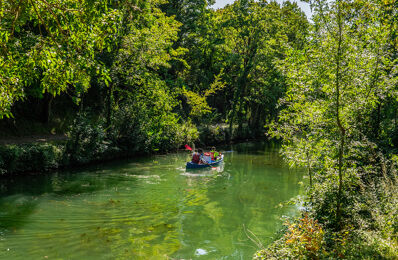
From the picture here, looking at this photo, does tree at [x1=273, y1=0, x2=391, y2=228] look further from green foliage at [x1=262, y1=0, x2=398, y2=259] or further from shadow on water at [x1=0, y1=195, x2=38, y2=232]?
shadow on water at [x1=0, y1=195, x2=38, y2=232]

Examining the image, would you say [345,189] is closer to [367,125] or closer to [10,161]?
[367,125]

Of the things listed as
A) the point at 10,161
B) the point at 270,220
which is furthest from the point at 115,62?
the point at 270,220

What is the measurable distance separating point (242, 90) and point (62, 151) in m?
23.6

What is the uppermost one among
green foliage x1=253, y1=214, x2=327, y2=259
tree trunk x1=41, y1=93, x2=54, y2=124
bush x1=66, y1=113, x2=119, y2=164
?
tree trunk x1=41, y1=93, x2=54, y2=124

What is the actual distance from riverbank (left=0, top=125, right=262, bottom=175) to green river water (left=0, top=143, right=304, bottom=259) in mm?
685

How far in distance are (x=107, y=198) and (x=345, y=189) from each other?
8.99 m

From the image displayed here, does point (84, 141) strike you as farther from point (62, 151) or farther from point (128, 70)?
point (128, 70)

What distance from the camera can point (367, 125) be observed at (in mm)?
9742

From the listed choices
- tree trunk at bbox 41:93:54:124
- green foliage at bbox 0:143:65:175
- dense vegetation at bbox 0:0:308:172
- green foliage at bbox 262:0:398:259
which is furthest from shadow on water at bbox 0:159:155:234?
green foliage at bbox 262:0:398:259

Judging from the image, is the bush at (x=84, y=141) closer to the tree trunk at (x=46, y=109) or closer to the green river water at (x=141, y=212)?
the green river water at (x=141, y=212)

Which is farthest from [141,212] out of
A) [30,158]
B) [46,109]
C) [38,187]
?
[46,109]

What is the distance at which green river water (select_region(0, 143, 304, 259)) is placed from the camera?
821cm

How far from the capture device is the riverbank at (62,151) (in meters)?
15.2

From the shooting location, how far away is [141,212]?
11281 mm
